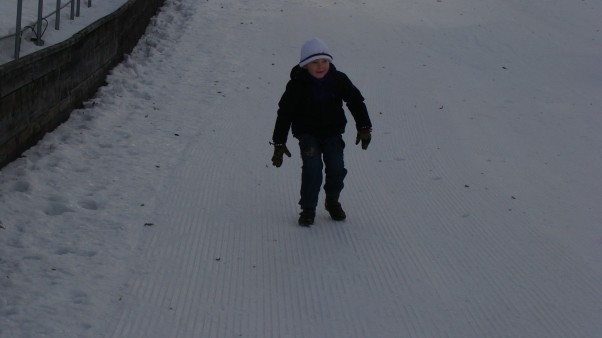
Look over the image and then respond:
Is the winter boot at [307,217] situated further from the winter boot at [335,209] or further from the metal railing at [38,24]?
the metal railing at [38,24]

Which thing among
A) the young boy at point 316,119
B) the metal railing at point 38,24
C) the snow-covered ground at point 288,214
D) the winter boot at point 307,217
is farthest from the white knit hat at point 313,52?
the metal railing at point 38,24

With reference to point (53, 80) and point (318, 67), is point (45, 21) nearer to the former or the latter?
point (53, 80)

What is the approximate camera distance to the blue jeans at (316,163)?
265 inches

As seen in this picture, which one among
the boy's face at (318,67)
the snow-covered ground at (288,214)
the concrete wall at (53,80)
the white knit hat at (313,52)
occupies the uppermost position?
the white knit hat at (313,52)

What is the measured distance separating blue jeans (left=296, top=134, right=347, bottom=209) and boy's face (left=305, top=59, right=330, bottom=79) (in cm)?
49

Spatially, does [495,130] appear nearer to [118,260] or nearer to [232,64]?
[232,64]

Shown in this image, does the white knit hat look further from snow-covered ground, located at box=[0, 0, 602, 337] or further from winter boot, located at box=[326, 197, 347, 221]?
snow-covered ground, located at box=[0, 0, 602, 337]

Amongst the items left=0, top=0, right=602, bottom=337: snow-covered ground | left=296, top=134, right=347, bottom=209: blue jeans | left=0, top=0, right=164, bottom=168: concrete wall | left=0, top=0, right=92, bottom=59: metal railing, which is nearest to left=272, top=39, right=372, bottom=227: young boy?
left=296, top=134, right=347, bottom=209: blue jeans

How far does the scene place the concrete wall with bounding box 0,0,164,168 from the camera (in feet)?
A: 22.6

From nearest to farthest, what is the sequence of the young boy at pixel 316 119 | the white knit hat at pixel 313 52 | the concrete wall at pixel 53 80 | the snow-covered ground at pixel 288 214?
the snow-covered ground at pixel 288 214
the white knit hat at pixel 313 52
the young boy at pixel 316 119
the concrete wall at pixel 53 80

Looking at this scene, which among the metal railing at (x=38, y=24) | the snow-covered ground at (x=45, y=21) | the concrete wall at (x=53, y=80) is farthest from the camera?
the snow-covered ground at (x=45, y=21)

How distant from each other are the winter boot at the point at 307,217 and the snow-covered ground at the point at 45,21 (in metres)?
2.77

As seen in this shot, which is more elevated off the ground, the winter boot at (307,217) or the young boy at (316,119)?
the young boy at (316,119)

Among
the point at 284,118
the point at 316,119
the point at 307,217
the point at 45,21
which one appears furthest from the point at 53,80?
the point at 307,217
